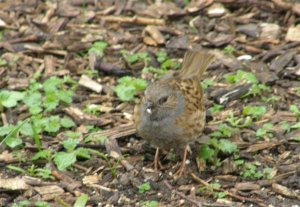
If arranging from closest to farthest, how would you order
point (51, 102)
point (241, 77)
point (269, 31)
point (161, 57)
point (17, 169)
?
point (17, 169), point (51, 102), point (241, 77), point (161, 57), point (269, 31)

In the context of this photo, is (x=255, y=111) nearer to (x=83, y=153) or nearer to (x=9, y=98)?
(x=83, y=153)

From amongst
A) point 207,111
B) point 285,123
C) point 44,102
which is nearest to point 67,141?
point 44,102

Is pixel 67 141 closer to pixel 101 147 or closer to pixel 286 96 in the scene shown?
pixel 101 147

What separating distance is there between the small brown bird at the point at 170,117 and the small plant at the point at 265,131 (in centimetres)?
54

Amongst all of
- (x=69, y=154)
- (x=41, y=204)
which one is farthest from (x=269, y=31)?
(x=41, y=204)

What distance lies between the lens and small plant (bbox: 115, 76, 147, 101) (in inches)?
290

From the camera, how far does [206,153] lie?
6621mm

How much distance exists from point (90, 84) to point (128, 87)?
442 millimetres

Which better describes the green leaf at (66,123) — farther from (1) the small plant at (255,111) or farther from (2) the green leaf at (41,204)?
(1) the small plant at (255,111)

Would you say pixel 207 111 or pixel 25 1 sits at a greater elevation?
pixel 25 1

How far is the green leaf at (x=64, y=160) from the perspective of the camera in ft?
20.9

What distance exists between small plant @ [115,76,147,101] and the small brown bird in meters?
0.73

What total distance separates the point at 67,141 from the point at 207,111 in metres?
1.43

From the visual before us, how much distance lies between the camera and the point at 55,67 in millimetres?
8008
